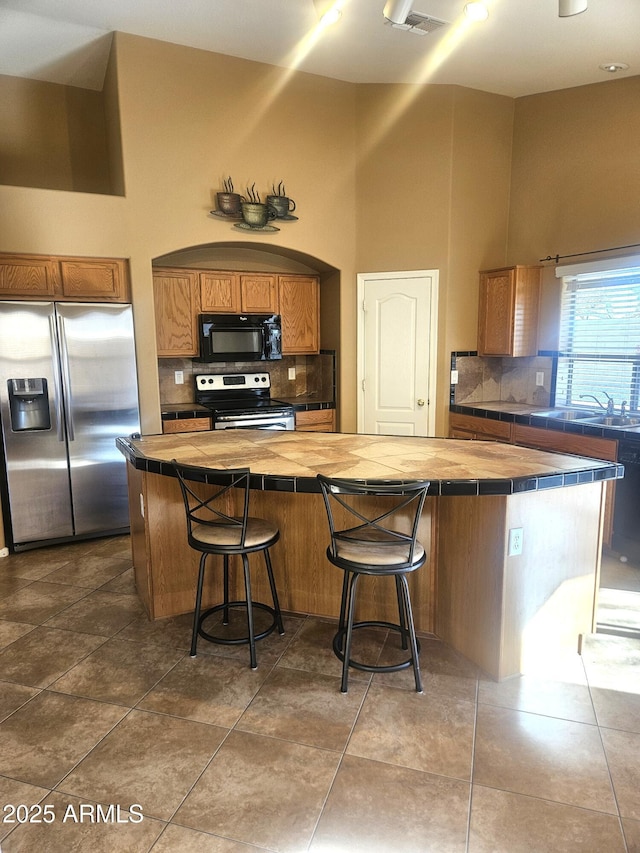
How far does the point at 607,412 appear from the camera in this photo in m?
4.29

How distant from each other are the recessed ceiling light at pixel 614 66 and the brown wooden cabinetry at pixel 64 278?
380 centimetres

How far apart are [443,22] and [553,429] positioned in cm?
275

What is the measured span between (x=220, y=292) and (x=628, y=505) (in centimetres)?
373

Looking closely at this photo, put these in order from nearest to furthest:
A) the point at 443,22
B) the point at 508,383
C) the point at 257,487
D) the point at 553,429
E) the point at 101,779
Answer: the point at 101,779, the point at 257,487, the point at 443,22, the point at 553,429, the point at 508,383

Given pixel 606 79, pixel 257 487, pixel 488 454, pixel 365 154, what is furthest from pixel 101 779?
pixel 606 79

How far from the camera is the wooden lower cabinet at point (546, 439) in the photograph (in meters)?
3.77

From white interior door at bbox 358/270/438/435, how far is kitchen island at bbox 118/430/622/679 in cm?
191

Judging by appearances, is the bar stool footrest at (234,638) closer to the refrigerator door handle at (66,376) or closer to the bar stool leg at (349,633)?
the bar stool leg at (349,633)

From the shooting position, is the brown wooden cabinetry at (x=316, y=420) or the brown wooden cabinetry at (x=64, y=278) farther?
the brown wooden cabinetry at (x=316, y=420)

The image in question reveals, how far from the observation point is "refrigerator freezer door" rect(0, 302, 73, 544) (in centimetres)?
383

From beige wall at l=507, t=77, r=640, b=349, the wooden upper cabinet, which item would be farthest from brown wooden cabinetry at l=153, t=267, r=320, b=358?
beige wall at l=507, t=77, r=640, b=349

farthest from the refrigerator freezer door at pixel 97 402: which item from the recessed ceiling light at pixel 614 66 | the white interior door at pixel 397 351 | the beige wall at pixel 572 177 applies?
the recessed ceiling light at pixel 614 66

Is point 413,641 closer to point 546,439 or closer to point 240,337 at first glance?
point 546,439

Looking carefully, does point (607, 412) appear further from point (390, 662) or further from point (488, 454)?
point (390, 662)
